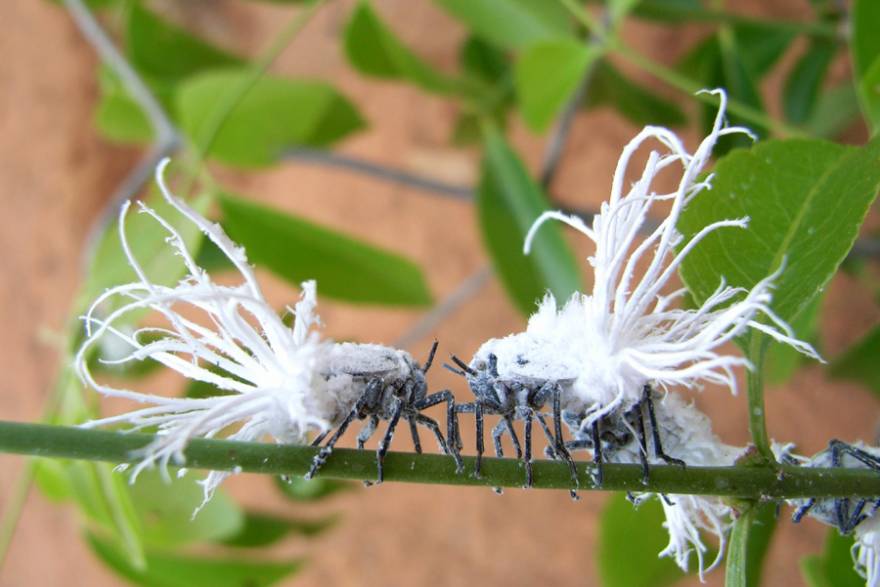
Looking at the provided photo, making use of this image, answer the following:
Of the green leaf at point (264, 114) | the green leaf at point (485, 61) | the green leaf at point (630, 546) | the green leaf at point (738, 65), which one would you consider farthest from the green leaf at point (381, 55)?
the green leaf at point (630, 546)

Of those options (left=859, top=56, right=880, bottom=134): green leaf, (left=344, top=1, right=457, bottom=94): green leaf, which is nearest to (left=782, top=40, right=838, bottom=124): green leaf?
(left=344, top=1, right=457, bottom=94): green leaf

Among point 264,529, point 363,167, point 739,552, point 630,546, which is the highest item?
point 363,167

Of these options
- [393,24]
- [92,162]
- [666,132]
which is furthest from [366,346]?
[92,162]

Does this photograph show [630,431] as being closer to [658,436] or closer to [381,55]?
[658,436]

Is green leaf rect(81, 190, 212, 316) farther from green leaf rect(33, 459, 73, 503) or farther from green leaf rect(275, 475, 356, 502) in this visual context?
green leaf rect(275, 475, 356, 502)

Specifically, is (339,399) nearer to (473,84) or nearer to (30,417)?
(473,84)

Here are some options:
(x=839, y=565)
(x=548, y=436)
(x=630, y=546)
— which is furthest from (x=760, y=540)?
(x=548, y=436)
